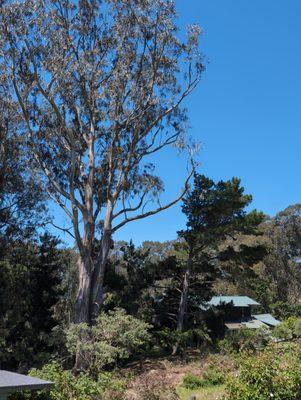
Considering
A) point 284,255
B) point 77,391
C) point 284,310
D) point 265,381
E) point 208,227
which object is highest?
point 284,255

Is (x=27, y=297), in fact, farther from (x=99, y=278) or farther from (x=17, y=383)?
(x=17, y=383)

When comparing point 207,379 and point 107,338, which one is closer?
point 207,379

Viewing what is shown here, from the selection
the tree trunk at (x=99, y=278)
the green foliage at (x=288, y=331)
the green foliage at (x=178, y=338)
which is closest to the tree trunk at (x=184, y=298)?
the green foliage at (x=178, y=338)

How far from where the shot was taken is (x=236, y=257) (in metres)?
23.8

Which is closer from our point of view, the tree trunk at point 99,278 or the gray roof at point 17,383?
the gray roof at point 17,383

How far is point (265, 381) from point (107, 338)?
814cm

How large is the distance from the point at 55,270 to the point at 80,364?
9.41 metres

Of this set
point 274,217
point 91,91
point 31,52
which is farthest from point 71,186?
point 274,217

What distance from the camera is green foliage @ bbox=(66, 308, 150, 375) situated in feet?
52.4

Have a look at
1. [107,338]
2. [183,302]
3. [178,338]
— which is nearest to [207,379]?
[107,338]

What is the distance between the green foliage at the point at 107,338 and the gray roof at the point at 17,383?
815 cm

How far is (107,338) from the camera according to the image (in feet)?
55.5

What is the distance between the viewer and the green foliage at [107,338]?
16.0 meters

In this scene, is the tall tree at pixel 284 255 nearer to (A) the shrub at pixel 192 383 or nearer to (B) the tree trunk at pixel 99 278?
(B) the tree trunk at pixel 99 278
